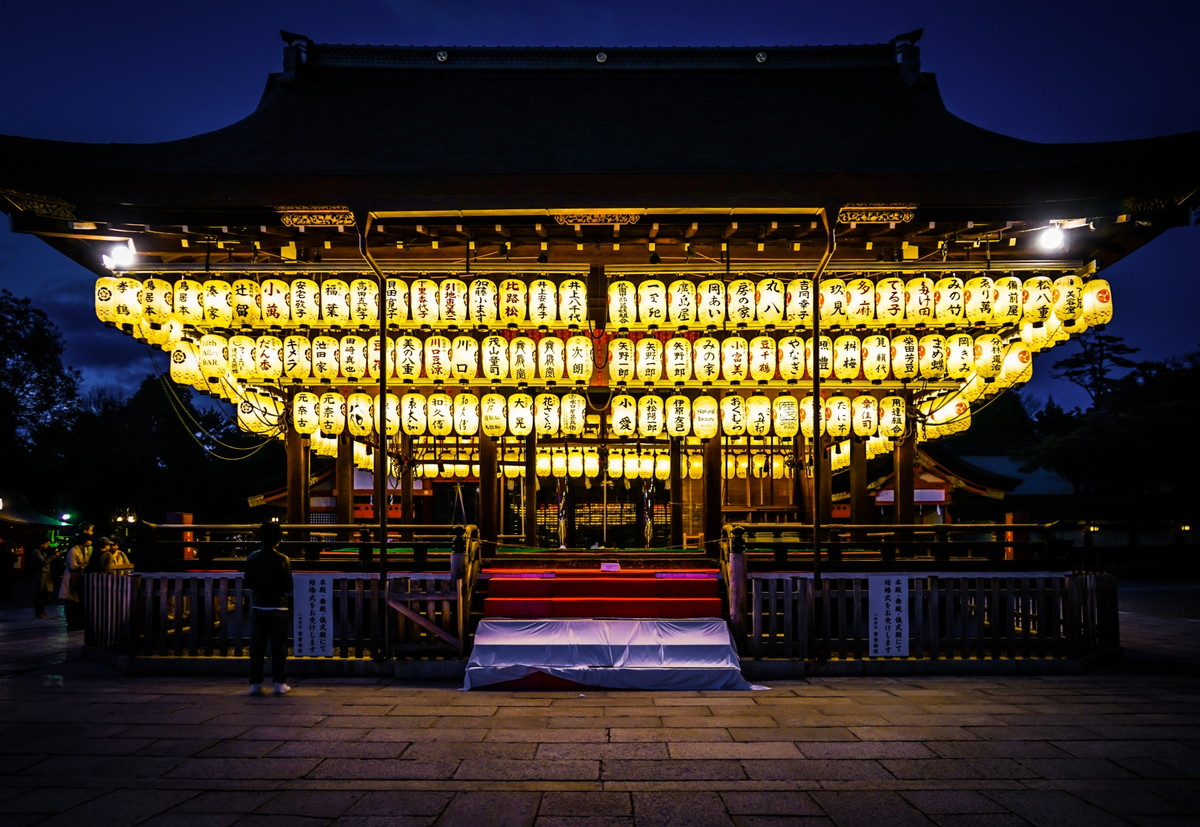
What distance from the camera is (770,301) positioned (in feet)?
40.1

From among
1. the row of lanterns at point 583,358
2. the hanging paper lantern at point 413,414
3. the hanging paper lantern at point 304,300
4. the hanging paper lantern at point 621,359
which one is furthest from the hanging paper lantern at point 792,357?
the hanging paper lantern at point 304,300

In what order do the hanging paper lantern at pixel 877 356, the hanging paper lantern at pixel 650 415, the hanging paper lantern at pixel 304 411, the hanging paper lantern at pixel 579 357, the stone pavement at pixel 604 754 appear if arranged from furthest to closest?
1. the hanging paper lantern at pixel 650 415
2. the hanging paper lantern at pixel 304 411
3. the hanging paper lantern at pixel 877 356
4. the hanging paper lantern at pixel 579 357
5. the stone pavement at pixel 604 754

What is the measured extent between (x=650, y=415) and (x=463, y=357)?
3407mm

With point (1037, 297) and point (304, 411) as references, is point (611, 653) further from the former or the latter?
point (1037, 297)

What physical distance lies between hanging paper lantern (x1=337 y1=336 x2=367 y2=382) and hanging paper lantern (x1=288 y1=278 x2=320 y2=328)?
0.67 m

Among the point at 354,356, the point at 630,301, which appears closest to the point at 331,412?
the point at 354,356

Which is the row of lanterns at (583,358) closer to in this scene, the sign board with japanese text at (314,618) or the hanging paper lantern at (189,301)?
the hanging paper lantern at (189,301)

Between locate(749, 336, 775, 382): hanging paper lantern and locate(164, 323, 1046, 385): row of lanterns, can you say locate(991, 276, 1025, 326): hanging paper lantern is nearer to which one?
locate(164, 323, 1046, 385): row of lanterns

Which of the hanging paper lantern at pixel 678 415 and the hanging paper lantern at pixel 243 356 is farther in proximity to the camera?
the hanging paper lantern at pixel 678 415

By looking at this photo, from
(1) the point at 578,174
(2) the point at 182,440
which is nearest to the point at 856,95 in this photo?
(1) the point at 578,174

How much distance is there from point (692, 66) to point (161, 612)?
15.5 metres

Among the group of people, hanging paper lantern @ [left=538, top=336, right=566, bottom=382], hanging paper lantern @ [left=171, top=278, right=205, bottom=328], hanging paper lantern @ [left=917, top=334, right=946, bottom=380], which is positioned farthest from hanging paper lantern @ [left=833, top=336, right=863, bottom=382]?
the group of people

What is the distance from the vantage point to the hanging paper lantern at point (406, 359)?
40.9 feet

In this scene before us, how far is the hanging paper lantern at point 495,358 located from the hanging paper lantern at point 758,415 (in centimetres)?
429
